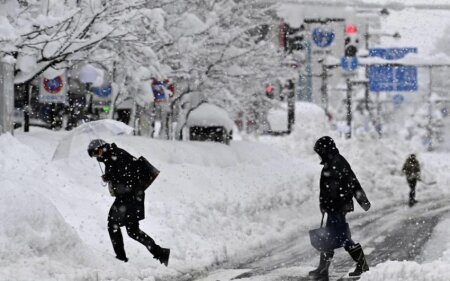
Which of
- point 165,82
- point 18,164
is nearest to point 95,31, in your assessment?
point 18,164

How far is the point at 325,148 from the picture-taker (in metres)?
9.13

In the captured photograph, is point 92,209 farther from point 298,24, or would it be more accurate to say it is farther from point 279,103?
point 298,24

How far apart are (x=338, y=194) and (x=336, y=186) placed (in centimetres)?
10

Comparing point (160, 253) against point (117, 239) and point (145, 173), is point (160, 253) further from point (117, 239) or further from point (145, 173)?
point (145, 173)

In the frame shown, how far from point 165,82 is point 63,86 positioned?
492cm

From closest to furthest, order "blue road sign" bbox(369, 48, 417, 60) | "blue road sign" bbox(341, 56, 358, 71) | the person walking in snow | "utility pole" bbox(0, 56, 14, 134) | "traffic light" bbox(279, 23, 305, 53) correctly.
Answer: "utility pole" bbox(0, 56, 14, 134) → the person walking in snow → "blue road sign" bbox(341, 56, 358, 71) → "traffic light" bbox(279, 23, 305, 53) → "blue road sign" bbox(369, 48, 417, 60)

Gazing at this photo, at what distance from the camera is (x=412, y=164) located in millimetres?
23047

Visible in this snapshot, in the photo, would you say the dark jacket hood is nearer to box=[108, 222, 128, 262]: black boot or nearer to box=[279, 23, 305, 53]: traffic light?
box=[108, 222, 128, 262]: black boot

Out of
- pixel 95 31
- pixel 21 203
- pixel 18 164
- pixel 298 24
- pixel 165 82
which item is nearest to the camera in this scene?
pixel 21 203

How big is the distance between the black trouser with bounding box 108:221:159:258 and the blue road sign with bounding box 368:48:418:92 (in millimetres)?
29120

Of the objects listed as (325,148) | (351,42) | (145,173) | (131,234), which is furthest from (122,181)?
(351,42)

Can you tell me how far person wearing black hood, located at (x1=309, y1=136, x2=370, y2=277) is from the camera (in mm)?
9062

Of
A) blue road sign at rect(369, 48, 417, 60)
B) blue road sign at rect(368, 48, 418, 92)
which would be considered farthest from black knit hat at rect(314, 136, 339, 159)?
blue road sign at rect(369, 48, 417, 60)

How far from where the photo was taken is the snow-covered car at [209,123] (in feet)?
77.4
